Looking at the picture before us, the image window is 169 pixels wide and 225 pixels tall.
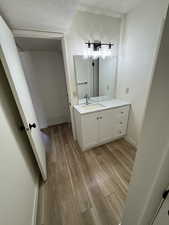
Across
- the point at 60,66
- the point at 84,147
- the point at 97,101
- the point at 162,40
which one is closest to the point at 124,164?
the point at 84,147

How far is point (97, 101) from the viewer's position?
88.9 inches

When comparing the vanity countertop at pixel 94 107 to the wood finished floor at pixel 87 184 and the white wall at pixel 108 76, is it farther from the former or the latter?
the wood finished floor at pixel 87 184

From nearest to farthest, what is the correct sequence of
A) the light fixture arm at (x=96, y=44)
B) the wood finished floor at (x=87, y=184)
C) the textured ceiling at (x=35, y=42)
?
the wood finished floor at (x=87, y=184) < the textured ceiling at (x=35, y=42) < the light fixture arm at (x=96, y=44)

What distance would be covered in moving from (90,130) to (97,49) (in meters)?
1.54

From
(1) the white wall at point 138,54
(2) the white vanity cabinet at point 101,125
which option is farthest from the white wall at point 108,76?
(2) the white vanity cabinet at point 101,125

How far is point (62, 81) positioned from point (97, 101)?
1250 millimetres

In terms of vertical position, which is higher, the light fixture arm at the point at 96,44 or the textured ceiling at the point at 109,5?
the textured ceiling at the point at 109,5

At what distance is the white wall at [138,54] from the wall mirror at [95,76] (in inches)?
7.4

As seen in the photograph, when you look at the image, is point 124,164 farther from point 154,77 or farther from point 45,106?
point 45,106

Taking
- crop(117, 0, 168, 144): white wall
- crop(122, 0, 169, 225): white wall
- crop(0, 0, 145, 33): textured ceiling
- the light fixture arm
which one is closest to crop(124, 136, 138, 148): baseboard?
crop(117, 0, 168, 144): white wall

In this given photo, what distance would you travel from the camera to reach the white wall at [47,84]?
2449 mm

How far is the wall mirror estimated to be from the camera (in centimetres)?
193

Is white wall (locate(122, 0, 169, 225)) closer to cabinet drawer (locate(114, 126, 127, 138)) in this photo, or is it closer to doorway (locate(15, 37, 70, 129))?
cabinet drawer (locate(114, 126, 127, 138))

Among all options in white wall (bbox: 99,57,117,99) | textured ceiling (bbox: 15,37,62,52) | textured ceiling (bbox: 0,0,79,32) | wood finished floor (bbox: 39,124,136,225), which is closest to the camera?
textured ceiling (bbox: 0,0,79,32)
